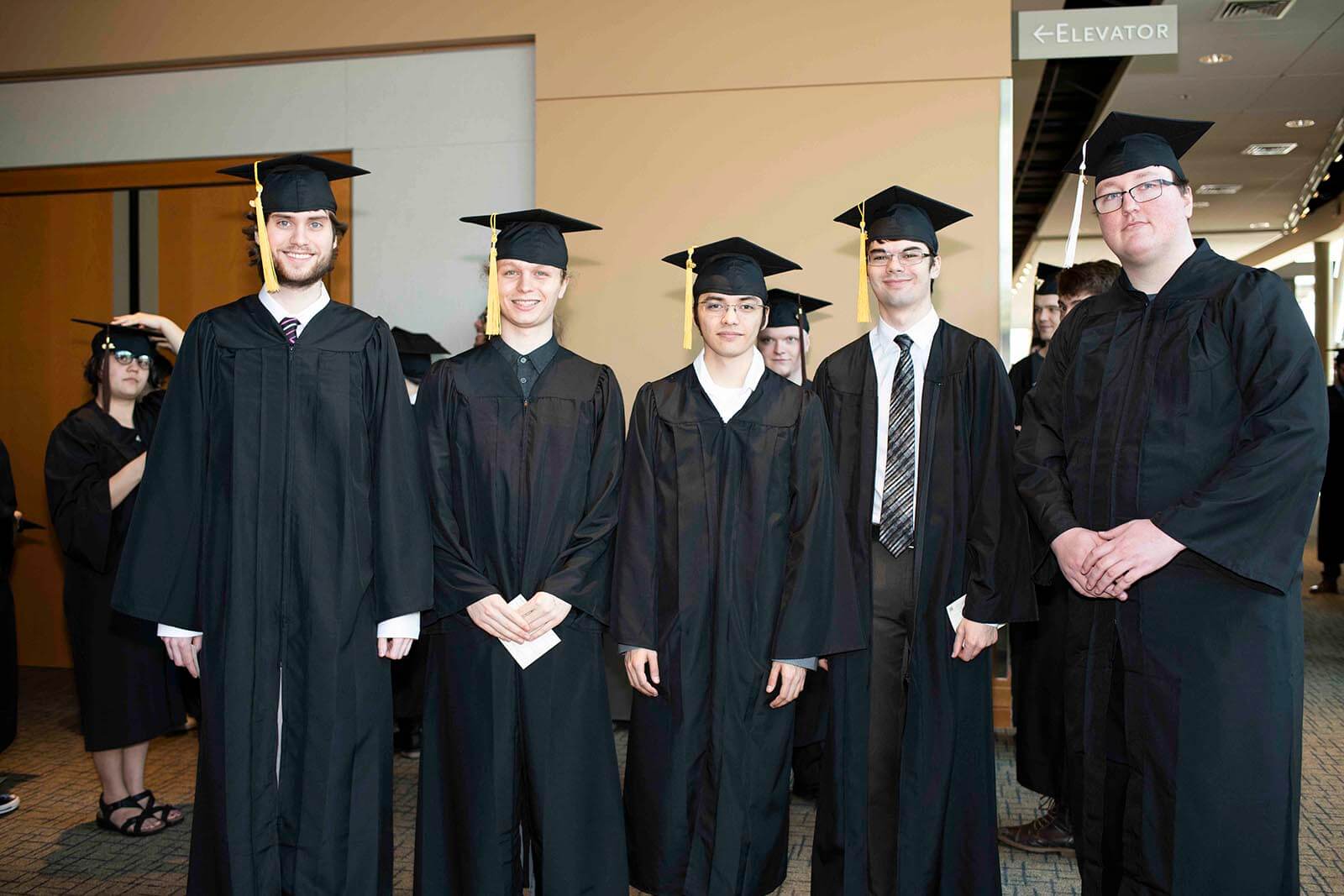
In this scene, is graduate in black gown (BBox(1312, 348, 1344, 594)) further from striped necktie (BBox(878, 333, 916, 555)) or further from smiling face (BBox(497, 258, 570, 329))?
smiling face (BBox(497, 258, 570, 329))

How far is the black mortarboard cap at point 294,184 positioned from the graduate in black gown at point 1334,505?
8.65 m

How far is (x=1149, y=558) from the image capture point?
2262mm

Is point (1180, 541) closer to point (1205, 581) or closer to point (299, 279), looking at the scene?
point (1205, 581)

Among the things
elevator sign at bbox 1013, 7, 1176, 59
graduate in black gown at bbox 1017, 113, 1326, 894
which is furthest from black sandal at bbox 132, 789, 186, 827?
elevator sign at bbox 1013, 7, 1176, 59

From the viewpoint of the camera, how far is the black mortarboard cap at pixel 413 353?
4.52m

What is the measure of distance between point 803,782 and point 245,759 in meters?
2.28

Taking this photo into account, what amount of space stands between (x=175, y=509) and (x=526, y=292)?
3.45 ft

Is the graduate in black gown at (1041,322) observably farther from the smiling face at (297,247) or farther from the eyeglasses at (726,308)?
the smiling face at (297,247)

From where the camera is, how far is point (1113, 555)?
7.55 feet

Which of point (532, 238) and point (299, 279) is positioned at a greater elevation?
point (532, 238)

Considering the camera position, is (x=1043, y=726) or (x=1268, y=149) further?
(x=1268, y=149)

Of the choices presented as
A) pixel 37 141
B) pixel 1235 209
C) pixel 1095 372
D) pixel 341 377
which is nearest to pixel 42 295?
pixel 37 141

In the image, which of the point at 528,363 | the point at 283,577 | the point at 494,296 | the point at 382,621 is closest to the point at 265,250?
the point at 494,296

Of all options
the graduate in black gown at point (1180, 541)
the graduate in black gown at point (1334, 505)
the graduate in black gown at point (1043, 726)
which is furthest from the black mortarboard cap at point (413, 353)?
the graduate in black gown at point (1334, 505)
